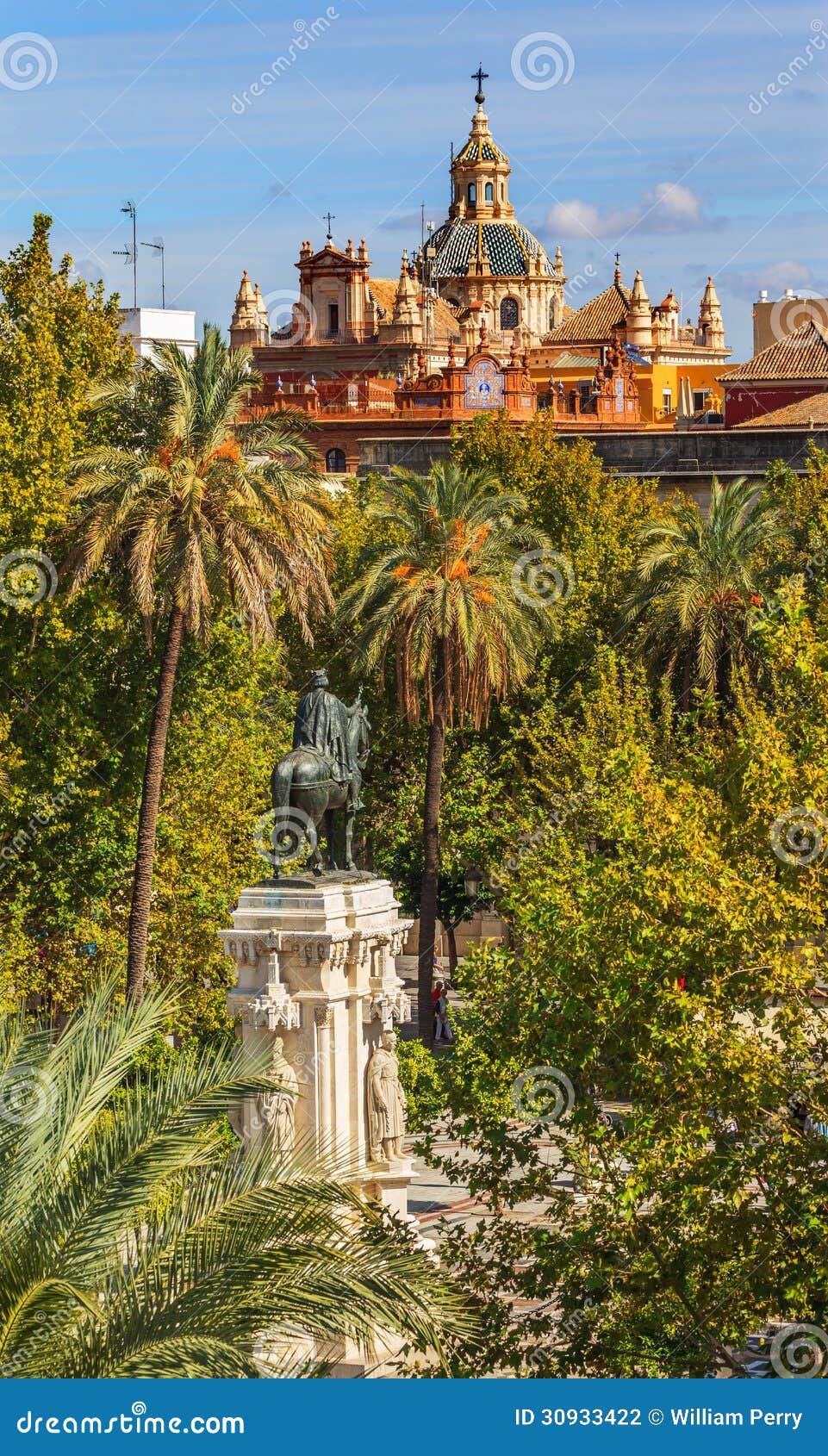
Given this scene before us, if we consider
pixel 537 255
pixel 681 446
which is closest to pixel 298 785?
pixel 681 446

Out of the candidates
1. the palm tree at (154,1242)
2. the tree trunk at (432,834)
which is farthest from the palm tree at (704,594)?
the palm tree at (154,1242)

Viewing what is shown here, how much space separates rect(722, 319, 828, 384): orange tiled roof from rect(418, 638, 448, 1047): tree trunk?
4549cm

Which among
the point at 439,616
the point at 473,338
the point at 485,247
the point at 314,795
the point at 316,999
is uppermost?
the point at 485,247

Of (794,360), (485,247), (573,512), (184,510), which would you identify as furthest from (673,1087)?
(485,247)

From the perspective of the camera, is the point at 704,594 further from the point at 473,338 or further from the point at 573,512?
the point at 473,338

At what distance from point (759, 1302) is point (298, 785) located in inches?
264

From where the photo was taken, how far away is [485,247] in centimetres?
15075

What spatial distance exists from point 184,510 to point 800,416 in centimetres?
3666

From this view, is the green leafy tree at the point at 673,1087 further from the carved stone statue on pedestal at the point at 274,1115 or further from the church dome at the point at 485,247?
the church dome at the point at 485,247

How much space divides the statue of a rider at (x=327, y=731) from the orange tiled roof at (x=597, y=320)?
4541 inches

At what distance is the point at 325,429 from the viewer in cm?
8906

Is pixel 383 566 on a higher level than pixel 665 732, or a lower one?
higher

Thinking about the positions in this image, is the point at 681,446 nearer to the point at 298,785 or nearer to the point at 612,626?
the point at 612,626

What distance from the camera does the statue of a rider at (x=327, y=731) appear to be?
829 inches
